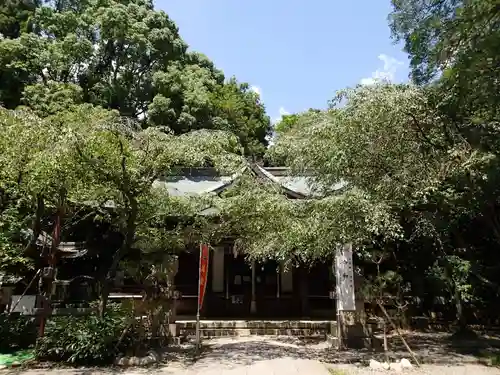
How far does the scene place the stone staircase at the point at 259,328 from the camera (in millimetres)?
13047

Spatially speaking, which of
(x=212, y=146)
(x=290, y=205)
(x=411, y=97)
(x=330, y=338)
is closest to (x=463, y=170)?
(x=411, y=97)

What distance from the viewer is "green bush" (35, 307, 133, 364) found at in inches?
342

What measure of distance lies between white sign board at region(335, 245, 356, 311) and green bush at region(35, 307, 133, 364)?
19.2 feet

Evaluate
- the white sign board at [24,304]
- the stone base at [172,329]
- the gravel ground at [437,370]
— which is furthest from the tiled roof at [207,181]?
the gravel ground at [437,370]

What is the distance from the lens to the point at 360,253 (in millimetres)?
10367

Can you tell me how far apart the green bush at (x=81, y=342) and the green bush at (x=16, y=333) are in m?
1.99

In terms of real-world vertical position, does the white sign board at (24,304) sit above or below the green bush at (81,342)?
above

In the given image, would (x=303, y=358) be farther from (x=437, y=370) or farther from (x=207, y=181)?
(x=207, y=181)

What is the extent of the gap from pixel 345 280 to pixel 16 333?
892 cm

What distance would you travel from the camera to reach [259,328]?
13.3m

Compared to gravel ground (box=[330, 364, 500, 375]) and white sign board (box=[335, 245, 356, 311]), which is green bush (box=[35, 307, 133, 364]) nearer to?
gravel ground (box=[330, 364, 500, 375])

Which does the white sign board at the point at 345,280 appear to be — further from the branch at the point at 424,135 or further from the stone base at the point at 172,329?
the stone base at the point at 172,329

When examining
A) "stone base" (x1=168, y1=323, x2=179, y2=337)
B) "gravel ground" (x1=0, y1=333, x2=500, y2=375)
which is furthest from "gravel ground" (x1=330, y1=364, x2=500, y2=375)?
"stone base" (x1=168, y1=323, x2=179, y2=337)

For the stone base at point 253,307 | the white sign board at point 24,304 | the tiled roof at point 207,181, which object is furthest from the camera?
the stone base at point 253,307
